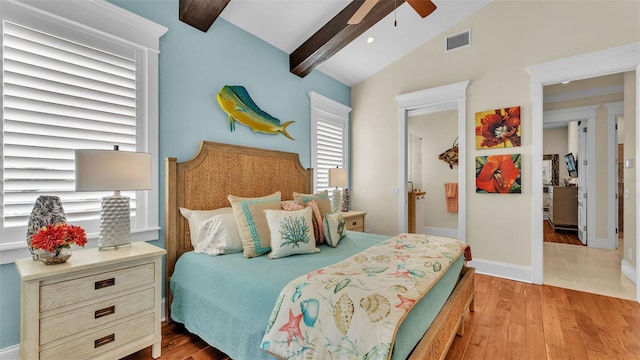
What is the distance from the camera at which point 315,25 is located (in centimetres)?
323

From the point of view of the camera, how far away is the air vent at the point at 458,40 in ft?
12.2

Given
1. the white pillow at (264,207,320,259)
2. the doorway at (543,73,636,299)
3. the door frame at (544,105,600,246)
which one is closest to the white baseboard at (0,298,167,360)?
the white pillow at (264,207,320,259)

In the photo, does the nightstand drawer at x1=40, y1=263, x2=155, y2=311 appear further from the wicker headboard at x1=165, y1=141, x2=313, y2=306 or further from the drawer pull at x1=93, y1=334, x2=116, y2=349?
the wicker headboard at x1=165, y1=141, x2=313, y2=306

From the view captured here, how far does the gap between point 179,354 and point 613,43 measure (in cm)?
492

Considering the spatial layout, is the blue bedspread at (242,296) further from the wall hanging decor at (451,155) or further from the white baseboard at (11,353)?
the wall hanging decor at (451,155)

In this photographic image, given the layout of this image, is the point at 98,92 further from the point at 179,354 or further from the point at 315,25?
the point at 315,25

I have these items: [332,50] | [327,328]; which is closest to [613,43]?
[332,50]

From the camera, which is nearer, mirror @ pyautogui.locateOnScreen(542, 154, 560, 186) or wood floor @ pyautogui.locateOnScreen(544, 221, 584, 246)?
wood floor @ pyautogui.locateOnScreen(544, 221, 584, 246)

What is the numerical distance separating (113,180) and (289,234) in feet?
3.95

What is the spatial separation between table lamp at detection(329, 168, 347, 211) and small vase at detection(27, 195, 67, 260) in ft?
9.30

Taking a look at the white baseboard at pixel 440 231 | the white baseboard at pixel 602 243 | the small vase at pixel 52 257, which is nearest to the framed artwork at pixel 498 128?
the white baseboard at pixel 440 231

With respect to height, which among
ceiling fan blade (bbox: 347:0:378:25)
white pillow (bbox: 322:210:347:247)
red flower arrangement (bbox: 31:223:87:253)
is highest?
ceiling fan blade (bbox: 347:0:378:25)

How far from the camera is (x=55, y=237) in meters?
1.52

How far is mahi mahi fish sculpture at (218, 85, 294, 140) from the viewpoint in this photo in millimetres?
2855
